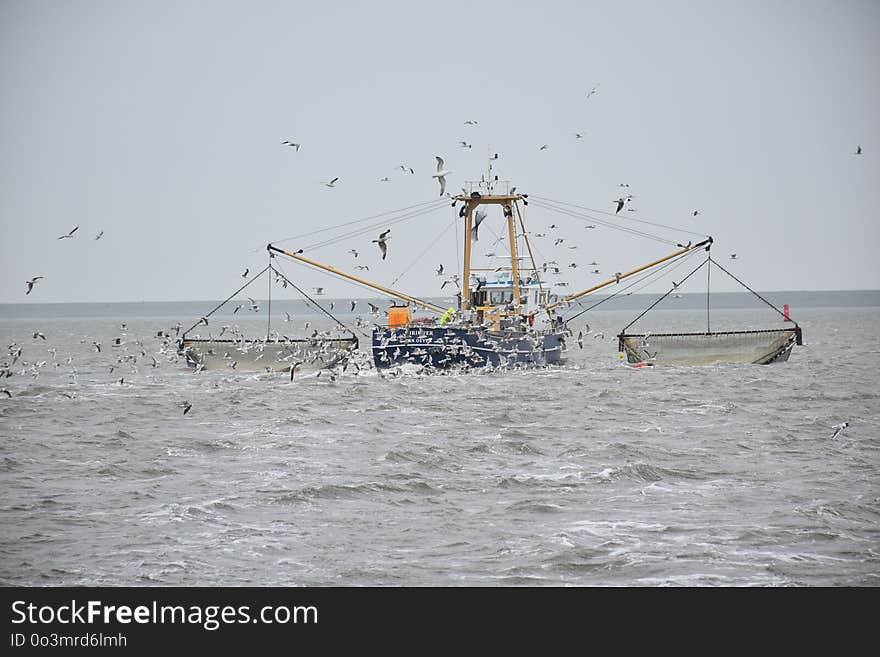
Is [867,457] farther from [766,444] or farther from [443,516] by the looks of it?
[443,516]

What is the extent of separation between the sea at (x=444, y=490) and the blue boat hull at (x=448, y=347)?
8.65 metres

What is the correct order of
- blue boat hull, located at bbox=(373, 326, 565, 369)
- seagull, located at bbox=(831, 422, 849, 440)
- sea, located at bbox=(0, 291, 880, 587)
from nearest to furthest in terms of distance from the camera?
1. sea, located at bbox=(0, 291, 880, 587)
2. seagull, located at bbox=(831, 422, 849, 440)
3. blue boat hull, located at bbox=(373, 326, 565, 369)

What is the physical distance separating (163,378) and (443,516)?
3952cm

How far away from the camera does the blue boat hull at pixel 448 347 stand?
52.4 metres

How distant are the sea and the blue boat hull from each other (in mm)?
8655

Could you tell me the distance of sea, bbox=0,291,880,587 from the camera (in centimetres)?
1578

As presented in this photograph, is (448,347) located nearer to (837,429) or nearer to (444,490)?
(837,429)

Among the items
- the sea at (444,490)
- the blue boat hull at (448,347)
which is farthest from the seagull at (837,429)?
the blue boat hull at (448,347)

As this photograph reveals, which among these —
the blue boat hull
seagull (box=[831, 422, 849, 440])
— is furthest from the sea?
the blue boat hull

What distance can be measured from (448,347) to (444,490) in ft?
101

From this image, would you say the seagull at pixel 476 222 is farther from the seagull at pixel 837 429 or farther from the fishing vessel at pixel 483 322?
the seagull at pixel 837 429

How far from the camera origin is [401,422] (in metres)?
34.7

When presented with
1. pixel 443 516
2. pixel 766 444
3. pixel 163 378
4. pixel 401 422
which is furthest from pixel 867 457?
pixel 163 378

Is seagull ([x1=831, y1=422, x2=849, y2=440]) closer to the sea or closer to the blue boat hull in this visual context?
the sea
